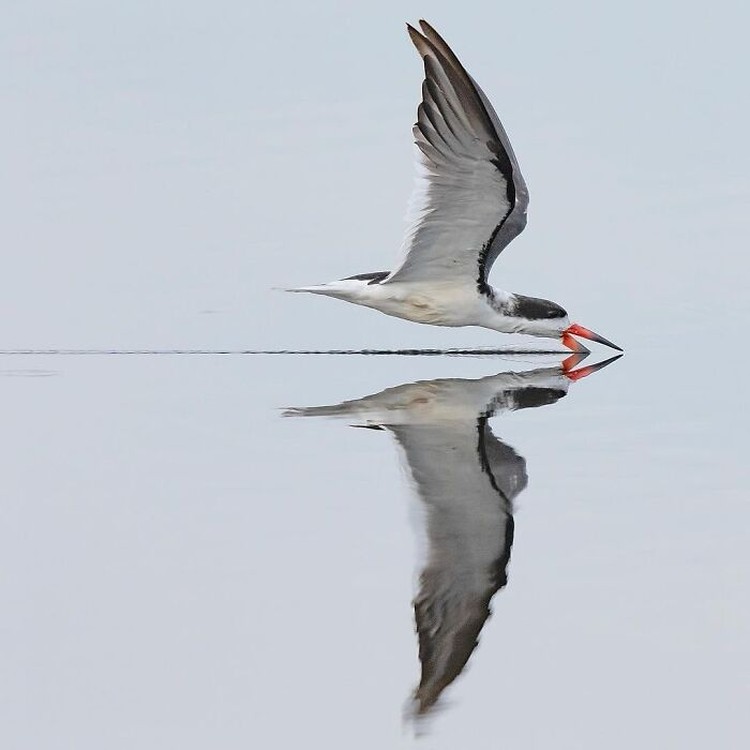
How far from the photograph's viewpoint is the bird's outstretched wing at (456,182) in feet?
17.0

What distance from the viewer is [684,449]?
466 cm

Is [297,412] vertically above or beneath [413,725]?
above

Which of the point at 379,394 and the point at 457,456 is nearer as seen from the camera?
the point at 457,456

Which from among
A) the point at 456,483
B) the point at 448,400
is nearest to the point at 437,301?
the point at 448,400

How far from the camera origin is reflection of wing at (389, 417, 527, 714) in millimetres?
2756

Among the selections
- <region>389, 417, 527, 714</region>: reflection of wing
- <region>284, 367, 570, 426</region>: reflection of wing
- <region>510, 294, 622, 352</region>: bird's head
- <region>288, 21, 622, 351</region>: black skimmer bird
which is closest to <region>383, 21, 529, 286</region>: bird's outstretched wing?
<region>288, 21, 622, 351</region>: black skimmer bird

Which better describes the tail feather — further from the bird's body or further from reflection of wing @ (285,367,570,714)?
reflection of wing @ (285,367,570,714)

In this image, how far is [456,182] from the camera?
18.5 feet

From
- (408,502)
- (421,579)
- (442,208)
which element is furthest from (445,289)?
(421,579)

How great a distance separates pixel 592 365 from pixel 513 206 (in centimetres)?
127

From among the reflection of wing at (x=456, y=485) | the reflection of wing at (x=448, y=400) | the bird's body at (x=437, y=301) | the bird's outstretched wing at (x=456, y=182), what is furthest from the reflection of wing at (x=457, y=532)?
the bird's body at (x=437, y=301)

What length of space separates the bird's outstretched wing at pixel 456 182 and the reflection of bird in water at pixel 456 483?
1.72ft

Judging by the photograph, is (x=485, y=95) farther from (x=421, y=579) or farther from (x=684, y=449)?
(x=421, y=579)

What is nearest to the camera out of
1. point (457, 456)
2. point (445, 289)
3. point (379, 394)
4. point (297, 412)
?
point (457, 456)
